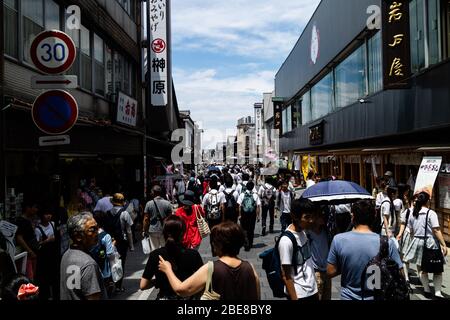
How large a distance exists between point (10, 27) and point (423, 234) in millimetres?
7951

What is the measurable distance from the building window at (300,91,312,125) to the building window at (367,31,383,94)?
15.0 m

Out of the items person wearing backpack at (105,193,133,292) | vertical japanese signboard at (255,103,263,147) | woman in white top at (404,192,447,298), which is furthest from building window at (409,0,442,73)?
vertical japanese signboard at (255,103,263,147)

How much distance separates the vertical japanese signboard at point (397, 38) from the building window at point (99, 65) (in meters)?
8.49

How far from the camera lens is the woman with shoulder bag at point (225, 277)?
3.70m

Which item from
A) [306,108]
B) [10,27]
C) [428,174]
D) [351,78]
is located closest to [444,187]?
[428,174]

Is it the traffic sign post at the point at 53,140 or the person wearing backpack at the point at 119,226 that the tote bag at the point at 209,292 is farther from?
the person wearing backpack at the point at 119,226

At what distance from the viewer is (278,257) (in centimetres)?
468

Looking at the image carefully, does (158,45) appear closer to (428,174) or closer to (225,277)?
(428,174)

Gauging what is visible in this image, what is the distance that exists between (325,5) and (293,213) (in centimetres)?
2329

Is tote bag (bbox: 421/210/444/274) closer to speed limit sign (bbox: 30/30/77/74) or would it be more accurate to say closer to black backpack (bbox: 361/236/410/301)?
black backpack (bbox: 361/236/410/301)

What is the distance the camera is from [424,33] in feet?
42.6

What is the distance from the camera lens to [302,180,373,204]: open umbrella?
7.03 m

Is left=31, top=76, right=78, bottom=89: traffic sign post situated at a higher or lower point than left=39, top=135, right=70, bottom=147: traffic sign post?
higher
